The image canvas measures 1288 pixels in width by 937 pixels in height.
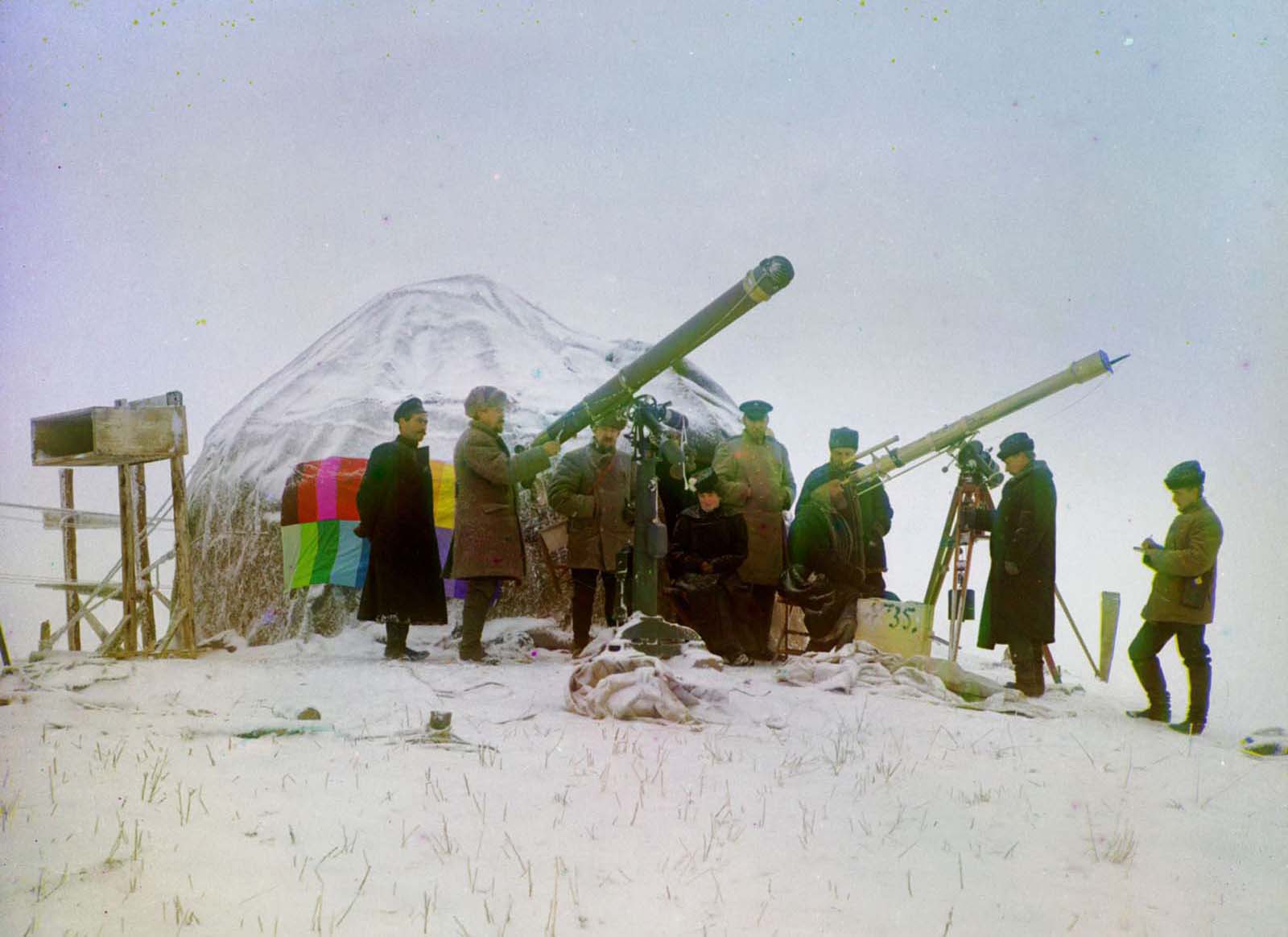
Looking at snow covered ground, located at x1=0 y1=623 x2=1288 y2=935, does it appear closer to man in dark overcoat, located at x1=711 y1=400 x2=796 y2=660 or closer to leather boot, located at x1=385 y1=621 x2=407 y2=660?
leather boot, located at x1=385 y1=621 x2=407 y2=660

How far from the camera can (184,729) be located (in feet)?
13.7

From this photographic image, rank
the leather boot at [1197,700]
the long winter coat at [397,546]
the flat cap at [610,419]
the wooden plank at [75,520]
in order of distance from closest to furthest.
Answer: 1. the leather boot at [1197,700]
2. the flat cap at [610,419]
3. the long winter coat at [397,546]
4. the wooden plank at [75,520]

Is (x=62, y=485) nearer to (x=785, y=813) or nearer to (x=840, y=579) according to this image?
(x=840, y=579)

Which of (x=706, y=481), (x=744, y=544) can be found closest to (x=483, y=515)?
(x=744, y=544)

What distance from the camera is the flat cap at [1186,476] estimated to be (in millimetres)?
5840

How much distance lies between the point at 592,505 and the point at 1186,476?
367 centimetres

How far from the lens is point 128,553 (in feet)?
24.7

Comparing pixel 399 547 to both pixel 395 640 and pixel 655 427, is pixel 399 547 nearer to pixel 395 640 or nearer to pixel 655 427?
pixel 395 640

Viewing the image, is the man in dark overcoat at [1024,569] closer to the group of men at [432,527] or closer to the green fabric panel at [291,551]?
the group of men at [432,527]

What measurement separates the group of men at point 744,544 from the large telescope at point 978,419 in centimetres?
14

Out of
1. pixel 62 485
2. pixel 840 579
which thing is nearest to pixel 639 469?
pixel 840 579

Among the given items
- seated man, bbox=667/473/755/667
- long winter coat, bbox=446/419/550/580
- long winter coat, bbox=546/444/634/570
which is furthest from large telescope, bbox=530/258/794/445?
seated man, bbox=667/473/755/667

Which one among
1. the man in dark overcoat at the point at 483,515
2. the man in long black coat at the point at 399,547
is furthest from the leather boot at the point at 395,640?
the man in dark overcoat at the point at 483,515

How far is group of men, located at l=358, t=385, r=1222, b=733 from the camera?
5.85 meters
